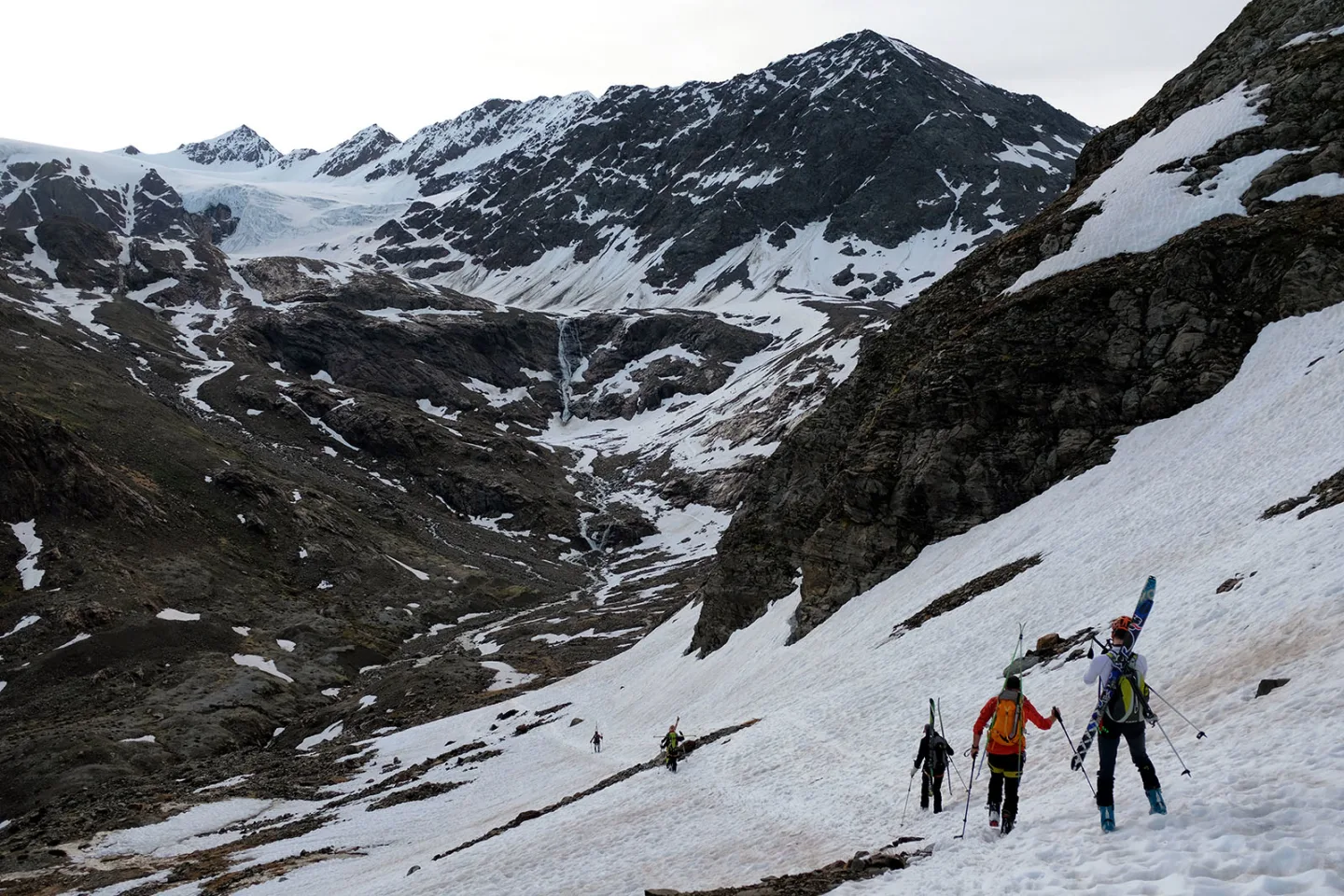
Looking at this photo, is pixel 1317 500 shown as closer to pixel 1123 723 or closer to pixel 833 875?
pixel 1123 723

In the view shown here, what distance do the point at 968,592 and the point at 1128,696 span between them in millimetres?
20039

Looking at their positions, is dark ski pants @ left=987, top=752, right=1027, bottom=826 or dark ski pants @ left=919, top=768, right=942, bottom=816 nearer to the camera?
dark ski pants @ left=987, top=752, right=1027, bottom=826

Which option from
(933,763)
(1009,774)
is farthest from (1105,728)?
(933,763)

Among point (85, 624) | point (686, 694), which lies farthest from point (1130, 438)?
point (85, 624)

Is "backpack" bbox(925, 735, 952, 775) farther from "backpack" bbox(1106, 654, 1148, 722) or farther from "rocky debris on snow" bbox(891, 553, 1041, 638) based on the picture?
"rocky debris on snow" bbox(891, 553, 1041, 638)

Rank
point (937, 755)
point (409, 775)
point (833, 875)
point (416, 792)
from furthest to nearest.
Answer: point (409, 775) < point (416, 792) < point (937, 755) < point (833, 875)

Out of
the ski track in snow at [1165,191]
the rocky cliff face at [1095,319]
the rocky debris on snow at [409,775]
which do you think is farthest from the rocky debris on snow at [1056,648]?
the rocky debris on snow at [409,775]

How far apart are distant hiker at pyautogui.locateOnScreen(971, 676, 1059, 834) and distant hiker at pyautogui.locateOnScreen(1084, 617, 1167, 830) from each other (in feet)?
4.74

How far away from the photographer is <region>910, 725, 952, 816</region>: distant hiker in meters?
16.3

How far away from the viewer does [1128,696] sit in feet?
38.3

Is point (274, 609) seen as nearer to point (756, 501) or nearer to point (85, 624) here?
point (85, 624)

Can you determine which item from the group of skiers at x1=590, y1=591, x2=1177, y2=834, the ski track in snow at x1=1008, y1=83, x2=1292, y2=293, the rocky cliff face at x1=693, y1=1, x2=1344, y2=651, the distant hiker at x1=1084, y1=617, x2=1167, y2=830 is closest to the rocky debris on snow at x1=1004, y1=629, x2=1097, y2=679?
the group of skiers at x1=590, y1=591, x2=1177, y2=834

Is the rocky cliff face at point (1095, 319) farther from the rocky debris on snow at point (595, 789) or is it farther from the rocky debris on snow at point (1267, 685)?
the rocky debris on snow at point (1267, 685)

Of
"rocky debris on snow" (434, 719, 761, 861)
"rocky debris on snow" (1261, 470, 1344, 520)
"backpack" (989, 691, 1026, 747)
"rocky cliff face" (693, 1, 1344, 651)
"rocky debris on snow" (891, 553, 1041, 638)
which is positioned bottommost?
"rocky debris on snow" (434, 719, 761, 861)
